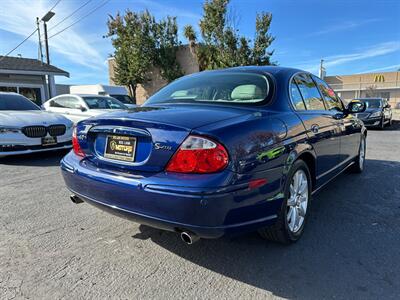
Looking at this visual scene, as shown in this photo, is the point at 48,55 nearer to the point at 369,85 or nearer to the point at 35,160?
the point at 35,160

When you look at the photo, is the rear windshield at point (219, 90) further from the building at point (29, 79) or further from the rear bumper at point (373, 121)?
the building at point (29, 79)

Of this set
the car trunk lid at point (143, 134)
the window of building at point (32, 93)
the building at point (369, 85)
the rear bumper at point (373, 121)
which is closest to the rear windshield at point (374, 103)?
the rear bumper at point (373, 121)

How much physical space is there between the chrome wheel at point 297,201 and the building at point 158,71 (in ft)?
82.3

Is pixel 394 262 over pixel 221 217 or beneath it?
beneath

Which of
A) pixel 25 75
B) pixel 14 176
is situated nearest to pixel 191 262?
pixel 14 176

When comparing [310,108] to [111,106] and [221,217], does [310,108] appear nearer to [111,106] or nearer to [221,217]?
[221,217]

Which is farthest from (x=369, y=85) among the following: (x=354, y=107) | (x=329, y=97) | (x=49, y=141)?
(x=49, y=141)

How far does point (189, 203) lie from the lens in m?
2.07

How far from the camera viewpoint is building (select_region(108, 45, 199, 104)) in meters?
27.6

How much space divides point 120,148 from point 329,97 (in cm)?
312

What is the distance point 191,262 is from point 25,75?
18989mm

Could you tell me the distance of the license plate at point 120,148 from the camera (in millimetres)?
2379

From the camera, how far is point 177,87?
365 centimetres

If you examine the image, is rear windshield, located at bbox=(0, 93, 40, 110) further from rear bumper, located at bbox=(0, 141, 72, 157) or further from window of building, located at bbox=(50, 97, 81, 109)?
window of building, located at bbox=(50, 97, 81, 109)
